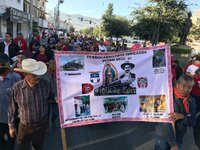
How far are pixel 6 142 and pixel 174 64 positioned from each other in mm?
5815

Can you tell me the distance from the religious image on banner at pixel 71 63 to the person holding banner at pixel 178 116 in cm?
137

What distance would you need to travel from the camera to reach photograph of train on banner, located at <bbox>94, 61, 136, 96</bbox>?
16.7 feet

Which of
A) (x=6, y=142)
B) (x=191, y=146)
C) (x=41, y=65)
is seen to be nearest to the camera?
(x=41, y=65)

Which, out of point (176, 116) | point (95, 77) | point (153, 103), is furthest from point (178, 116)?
point (95, 77)

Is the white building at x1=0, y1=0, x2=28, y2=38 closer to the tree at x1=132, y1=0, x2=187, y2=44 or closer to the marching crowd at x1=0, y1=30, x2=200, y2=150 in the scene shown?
the tree at x1=132, y1=0, x2=187, y2=44

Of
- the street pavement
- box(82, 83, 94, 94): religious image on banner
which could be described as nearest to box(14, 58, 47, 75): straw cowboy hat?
box(82, 83, 94, 94): religious image on banner

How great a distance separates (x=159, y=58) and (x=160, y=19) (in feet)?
68.2

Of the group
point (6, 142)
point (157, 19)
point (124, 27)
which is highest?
point (124, 27)

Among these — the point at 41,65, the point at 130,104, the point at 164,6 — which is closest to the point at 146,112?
the point at 130,104

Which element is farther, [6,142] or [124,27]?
[124,27]

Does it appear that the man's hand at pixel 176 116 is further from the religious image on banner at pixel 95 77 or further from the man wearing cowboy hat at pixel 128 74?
the religious image on banner at pixel 95 77

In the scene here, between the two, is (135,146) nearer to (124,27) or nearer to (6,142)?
(6,142)

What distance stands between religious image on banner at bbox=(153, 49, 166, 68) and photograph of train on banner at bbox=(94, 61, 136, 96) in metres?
0.31

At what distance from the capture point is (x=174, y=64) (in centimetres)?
985
